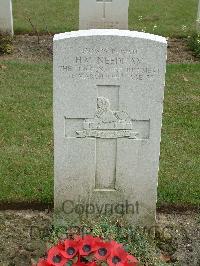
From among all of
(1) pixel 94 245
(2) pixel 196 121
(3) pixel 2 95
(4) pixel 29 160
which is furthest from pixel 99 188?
(3) pixel 2 95

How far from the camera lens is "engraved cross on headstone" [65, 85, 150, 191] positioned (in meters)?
4.11

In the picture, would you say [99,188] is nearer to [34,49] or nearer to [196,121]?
[196,121]

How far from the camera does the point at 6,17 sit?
A: 31.3 feet

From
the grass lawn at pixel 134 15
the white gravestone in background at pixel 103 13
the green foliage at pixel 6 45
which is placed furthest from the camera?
the grass lawn at pixel 134 15

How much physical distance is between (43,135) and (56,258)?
308 cm

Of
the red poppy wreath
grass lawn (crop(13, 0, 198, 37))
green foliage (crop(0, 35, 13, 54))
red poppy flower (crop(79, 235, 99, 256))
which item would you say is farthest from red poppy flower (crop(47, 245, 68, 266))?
grass lawn (crop(13, 0, 198, 37))

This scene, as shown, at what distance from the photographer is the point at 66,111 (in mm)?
4148

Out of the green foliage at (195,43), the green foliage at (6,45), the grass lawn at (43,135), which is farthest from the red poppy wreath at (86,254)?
the green foliage at (195,43)

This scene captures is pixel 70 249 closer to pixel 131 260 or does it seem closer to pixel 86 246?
pixel 86 246

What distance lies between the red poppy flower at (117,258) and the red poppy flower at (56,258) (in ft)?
0.94

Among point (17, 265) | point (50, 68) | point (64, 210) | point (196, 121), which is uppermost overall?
point (50, 68)

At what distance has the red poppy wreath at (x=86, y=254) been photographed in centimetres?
346

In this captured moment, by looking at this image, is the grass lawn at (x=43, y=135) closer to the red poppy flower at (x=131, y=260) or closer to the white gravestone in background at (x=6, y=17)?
the white gravestone in background at (x=6, y=17)

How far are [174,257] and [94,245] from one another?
1.10 metres
